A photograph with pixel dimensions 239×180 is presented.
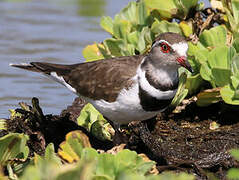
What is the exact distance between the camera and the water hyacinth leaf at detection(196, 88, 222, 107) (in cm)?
634

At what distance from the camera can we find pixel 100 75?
19.4 feet

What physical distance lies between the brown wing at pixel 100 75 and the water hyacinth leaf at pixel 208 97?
3.16ft

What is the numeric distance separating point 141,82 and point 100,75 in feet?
1.88

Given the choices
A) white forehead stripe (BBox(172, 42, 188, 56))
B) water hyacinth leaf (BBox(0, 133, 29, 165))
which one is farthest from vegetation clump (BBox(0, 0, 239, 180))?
white forehead stripe (BBox(172, 42, 188, 56))

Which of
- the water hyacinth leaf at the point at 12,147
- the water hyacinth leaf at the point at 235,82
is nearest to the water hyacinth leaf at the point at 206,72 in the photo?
the water hyacinth leaf at the point at 235,82

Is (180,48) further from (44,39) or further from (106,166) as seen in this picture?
(44,39)

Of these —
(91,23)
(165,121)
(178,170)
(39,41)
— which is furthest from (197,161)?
(91,23)

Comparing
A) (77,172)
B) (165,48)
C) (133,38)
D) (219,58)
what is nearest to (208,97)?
(219,58)

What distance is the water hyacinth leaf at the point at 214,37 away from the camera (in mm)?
6793

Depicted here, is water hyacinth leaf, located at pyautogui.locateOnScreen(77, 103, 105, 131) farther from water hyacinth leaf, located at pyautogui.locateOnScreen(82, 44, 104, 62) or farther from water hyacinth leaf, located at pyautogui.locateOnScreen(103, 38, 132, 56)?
water hyacinth leaf, located at pyautogui.locateOnScreen(82, 44, 104, 62)

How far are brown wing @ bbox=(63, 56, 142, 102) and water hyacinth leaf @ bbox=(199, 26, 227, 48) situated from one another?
4.32 feet

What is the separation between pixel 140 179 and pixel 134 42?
3.77 m

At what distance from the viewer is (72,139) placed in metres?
4.87

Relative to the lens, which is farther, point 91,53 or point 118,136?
point 91,53
